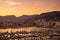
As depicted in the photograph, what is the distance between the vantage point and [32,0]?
7.98 feet

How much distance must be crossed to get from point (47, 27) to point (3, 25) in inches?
22.8

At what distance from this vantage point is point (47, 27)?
2.38m

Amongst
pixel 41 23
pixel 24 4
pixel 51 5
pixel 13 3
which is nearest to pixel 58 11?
pixel 51 5

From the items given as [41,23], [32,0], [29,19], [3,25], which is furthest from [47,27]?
[3,25]

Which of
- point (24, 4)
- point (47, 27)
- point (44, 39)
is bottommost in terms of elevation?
→ point (44, 39)

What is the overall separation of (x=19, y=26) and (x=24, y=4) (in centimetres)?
30

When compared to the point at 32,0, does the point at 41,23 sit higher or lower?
lower

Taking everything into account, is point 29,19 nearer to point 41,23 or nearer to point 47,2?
point 41,23

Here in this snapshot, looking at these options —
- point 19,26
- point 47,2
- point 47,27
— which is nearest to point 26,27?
point 19,26

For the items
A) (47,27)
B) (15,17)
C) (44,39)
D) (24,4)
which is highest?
(24,4)

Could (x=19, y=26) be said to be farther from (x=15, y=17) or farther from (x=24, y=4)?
(x=24, y=4)

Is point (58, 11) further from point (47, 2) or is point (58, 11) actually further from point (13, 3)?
point (13, 3)

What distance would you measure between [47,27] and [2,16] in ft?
2.00

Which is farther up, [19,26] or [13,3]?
→ [13,3]
